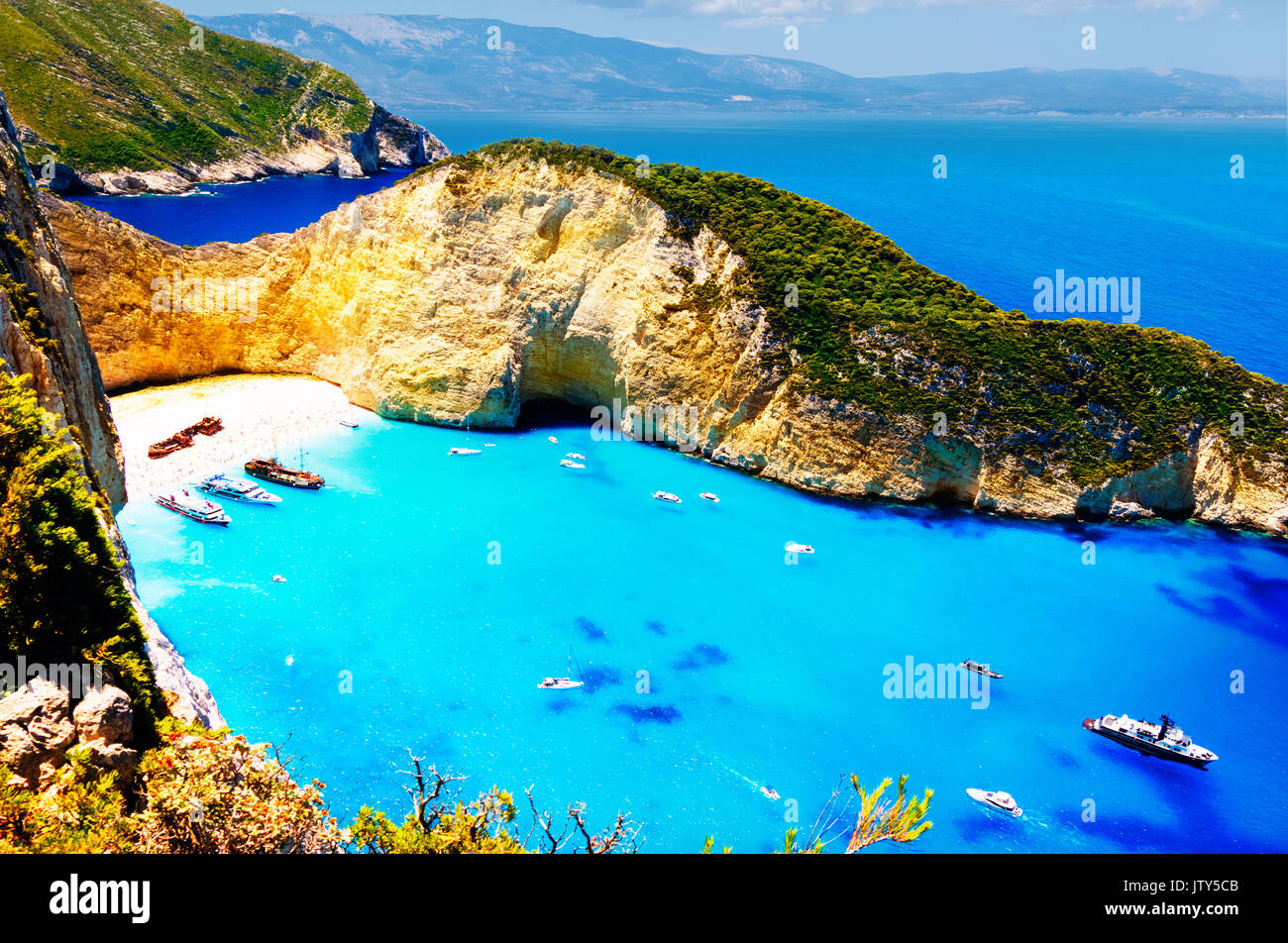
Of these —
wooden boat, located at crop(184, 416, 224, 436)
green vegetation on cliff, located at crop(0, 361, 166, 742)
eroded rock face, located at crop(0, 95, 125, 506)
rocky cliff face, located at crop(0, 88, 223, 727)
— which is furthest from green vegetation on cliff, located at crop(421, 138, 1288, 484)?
green vegetation on cliff, located at crop(0, 361, 166, 742)

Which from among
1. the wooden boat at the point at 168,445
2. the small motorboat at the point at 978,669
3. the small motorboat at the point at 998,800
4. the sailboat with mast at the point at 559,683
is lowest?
the small motorboat at the point at 998,800

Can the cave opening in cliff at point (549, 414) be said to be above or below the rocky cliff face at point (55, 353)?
below

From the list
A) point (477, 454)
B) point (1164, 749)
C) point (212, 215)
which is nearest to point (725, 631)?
point (1164, 749)

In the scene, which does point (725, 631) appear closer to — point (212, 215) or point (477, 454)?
point (477, 454)

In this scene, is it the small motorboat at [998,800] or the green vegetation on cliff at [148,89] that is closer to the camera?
the small motorboat at [998,800]

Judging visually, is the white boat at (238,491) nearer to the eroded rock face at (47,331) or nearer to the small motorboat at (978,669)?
the eroded rock face at (47,331)

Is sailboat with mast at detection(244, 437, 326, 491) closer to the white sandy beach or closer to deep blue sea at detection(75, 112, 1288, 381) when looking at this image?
the white sandy beach

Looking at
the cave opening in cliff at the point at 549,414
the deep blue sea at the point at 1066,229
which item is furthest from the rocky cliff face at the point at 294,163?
the cave opening in cliff at the point at 549,414

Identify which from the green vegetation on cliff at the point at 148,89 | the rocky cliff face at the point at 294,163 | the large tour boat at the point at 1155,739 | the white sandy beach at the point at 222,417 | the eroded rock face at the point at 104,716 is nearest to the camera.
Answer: the eroded rock face at the point at 104,716
